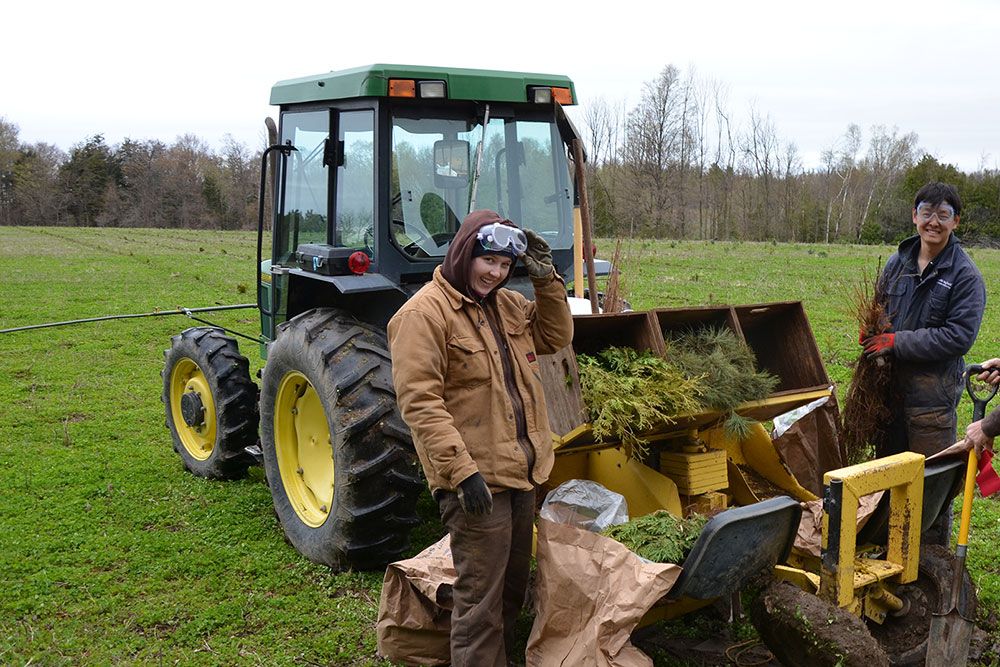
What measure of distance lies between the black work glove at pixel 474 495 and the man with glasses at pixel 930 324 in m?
2.24

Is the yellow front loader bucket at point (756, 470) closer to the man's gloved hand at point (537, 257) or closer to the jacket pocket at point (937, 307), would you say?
the jacket pocket at point (937, 307)

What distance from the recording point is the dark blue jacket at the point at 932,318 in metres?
4.05

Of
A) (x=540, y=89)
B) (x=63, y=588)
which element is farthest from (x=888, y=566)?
(x=63, y=588)

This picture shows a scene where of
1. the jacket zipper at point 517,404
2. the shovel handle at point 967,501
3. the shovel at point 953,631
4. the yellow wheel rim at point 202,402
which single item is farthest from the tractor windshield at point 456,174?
the shovel at point 953,631

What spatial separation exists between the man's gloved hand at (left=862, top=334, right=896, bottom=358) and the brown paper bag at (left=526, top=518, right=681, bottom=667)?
1696 mm

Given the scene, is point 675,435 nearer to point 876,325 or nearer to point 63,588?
point 876,325

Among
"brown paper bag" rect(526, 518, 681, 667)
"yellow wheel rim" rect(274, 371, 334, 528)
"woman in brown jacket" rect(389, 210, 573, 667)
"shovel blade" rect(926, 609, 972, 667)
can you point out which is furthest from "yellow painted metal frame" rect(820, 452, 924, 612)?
"yellow wheel rim" rect(274, 371, 334, 528)

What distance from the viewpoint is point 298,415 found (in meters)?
5.03

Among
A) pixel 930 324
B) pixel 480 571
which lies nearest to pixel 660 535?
pixel 480 571

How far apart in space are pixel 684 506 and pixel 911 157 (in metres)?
50.8

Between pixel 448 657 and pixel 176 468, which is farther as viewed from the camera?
pixel 176 468

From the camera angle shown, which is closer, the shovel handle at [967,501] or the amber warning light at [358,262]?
the shovel handle at [967,501]

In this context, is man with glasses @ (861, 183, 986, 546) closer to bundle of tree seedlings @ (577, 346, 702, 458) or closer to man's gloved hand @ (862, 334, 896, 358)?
man's gloved hand @ (862, 334, 896, 358)

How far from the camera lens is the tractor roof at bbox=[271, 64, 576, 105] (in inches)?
181
